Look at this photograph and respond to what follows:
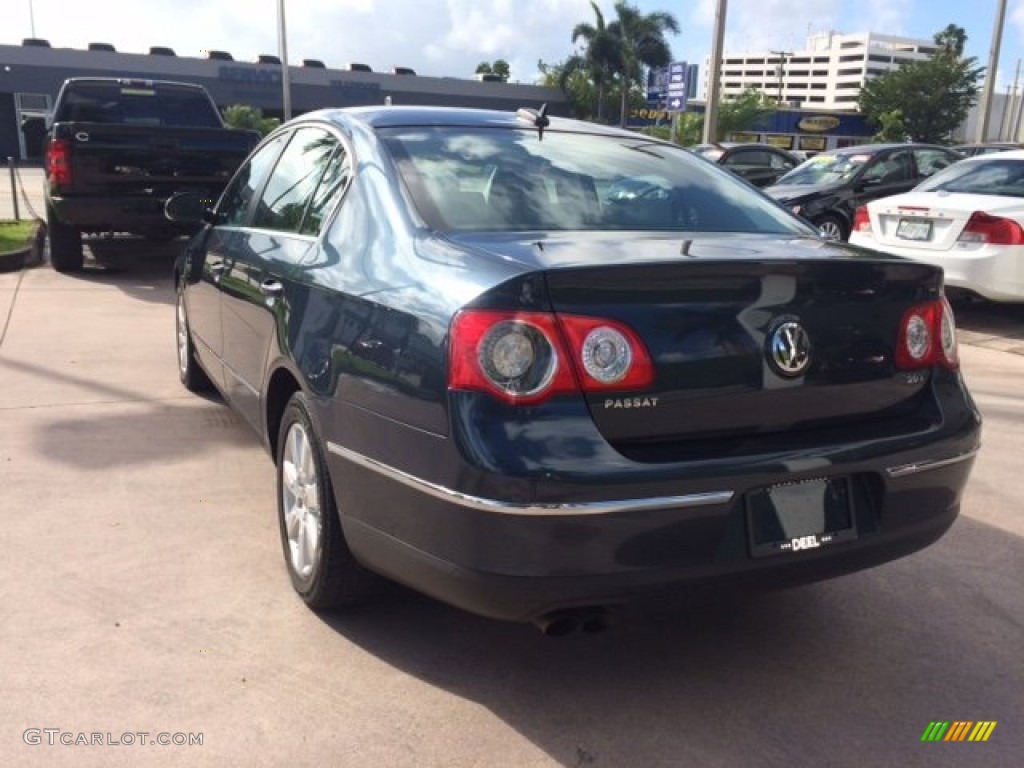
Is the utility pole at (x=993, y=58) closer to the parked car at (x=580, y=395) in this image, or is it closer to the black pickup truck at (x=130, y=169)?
the black pickup truck at (x=130, y=169)

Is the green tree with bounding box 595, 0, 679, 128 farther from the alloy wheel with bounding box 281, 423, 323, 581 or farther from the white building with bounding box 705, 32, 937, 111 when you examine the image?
the white building with bounding box 705, 32, 937, 111

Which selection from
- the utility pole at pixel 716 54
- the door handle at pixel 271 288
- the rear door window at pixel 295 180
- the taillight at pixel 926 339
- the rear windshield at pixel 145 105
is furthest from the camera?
the utility pole at pixel 716 54

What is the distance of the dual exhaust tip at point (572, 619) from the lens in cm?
255

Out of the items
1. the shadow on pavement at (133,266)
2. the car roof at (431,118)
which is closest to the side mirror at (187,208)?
the car roof at (431,118)

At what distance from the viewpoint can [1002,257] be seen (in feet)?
26.3

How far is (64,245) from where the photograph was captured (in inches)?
408

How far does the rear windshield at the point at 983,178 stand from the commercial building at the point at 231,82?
42.0 meters

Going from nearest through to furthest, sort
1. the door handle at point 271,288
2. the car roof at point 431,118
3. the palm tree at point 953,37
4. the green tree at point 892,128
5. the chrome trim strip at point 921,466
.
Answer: the chrome trim strip at point 921,466 → the door handle at point 271,288 → the car roof at point 431,118 → the green tree at point 892,128 → the palm tree at point 953,37

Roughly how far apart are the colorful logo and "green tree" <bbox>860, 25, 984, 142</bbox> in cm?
→ 6012

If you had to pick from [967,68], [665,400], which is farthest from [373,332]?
[967,68]

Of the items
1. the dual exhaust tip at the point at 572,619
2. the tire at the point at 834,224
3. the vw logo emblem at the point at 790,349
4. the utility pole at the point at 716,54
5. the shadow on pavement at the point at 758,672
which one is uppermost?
the utility pole at the point at 716,54

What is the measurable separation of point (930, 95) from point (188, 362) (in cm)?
6141

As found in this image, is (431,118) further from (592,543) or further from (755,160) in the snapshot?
(755,160)

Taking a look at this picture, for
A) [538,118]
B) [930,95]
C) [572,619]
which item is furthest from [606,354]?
[930,95]
